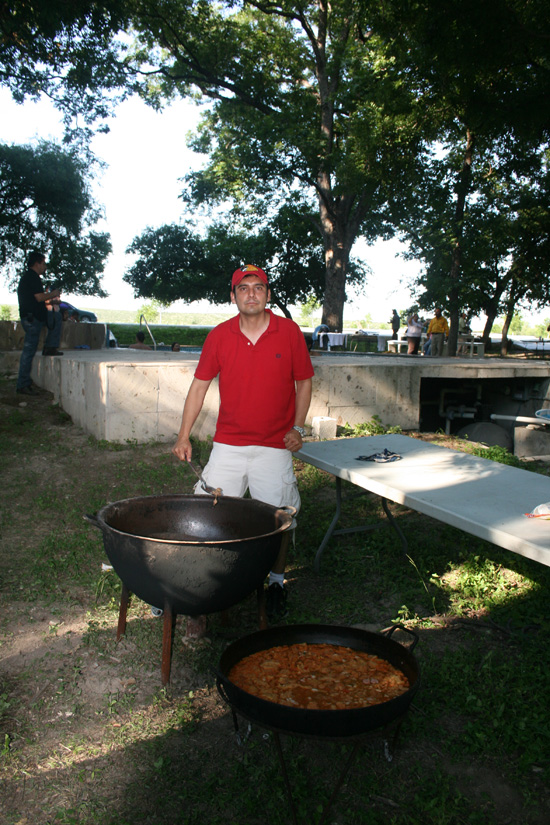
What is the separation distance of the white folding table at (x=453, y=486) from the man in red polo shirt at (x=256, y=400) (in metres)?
0.54

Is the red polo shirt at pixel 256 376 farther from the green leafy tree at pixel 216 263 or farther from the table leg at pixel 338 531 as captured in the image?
the green leafy tree at pixel 216 263

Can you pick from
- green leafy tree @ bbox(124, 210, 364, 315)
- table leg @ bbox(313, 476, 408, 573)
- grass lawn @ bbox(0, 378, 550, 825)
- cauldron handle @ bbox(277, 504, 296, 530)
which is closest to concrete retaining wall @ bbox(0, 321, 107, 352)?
grass lawn @ bbox(0, 378, 550, 825)

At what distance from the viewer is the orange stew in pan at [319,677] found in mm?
2408

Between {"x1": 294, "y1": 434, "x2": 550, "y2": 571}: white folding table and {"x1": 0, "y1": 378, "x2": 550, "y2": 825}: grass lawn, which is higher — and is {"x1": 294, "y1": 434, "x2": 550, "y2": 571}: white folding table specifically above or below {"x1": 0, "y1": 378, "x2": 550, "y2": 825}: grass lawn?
above

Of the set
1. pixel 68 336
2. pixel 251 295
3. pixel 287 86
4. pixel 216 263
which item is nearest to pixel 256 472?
pixel 251 295

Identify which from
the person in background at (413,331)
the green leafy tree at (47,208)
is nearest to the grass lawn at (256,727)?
the person in background at (413,331)

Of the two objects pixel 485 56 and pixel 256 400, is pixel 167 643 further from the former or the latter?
pixel 485 56

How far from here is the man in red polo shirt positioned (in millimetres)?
3596

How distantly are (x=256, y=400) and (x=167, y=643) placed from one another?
1.40m

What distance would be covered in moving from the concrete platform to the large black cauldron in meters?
3.75

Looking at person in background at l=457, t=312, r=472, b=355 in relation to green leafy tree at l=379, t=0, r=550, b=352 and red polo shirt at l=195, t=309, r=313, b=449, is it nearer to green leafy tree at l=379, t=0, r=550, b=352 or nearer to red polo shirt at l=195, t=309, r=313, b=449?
green leafy tree at l=379, t=0, r=550, b=352

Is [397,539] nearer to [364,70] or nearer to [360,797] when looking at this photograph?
[360,797]

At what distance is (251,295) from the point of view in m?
3.52

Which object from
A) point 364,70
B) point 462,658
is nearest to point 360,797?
point 462,658
